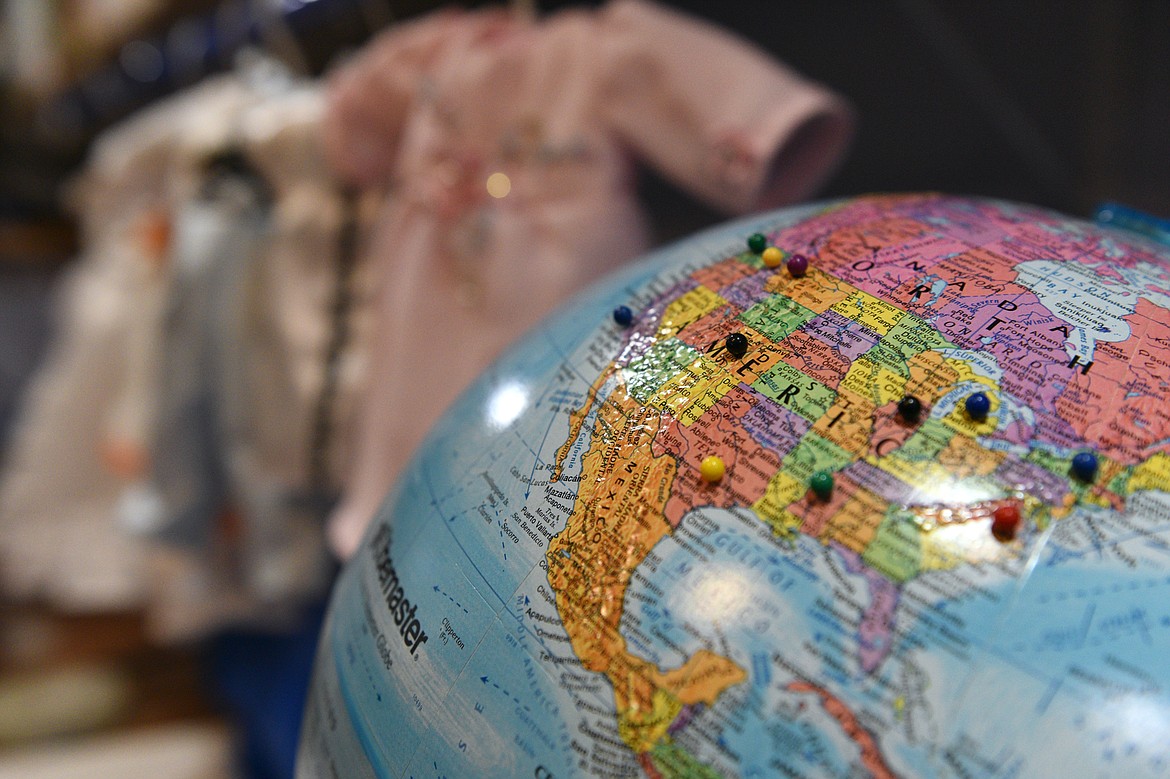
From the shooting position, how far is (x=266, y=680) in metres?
1.28

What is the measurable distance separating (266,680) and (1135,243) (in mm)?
1268

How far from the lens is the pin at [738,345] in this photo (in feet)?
1.04

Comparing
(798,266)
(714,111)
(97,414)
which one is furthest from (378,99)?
(97,414)

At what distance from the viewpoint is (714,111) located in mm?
642

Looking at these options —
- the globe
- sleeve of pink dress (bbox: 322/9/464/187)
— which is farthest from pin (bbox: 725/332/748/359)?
sleeve of pink dress (bbox: 322/9/464/187)

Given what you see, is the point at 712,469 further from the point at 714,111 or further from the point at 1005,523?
the point at 714,111

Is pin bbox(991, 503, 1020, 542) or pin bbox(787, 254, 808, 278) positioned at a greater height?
pin bbox(787, 254, 808, 278)

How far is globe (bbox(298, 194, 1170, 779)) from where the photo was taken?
24 cm

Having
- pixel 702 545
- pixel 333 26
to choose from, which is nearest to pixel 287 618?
pixel 333 26

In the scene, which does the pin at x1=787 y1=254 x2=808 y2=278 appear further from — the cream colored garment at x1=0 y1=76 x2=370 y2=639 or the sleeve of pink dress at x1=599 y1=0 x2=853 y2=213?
the cream colored garment at x1=0 y1=76 x2=370 y2=639

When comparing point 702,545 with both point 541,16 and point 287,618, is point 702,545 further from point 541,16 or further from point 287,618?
point 287,618

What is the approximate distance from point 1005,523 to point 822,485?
5 cm

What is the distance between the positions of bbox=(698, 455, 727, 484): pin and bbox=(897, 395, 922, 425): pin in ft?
0.20

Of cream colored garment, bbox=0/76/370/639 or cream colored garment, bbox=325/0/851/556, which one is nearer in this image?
cream colored garment, bbox=325/0/851/556
